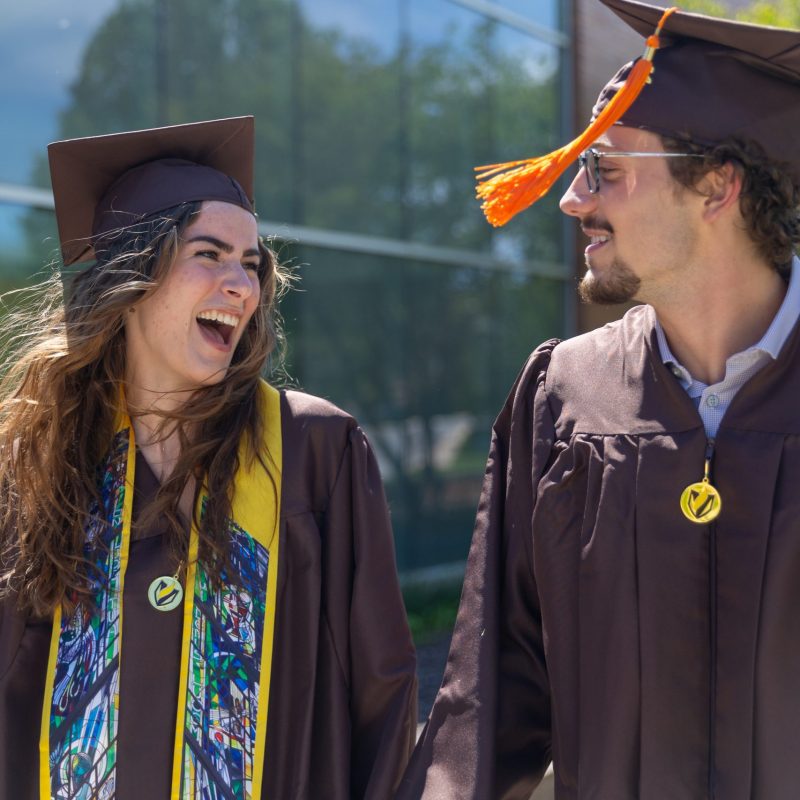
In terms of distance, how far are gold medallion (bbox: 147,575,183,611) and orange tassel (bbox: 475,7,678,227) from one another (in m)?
1.03

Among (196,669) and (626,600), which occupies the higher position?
(626,600)

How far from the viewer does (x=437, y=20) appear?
8.85m

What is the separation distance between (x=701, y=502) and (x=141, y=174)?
4.85 feet

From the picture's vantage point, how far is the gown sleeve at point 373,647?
2.46 meters

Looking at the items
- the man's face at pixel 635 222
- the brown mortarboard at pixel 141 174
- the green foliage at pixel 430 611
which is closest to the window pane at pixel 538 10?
the green foliage at pixel 430 611

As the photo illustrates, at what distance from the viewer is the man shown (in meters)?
2.05

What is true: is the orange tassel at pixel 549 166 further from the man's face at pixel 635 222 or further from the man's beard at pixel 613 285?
the man's beard at pixel 613 285

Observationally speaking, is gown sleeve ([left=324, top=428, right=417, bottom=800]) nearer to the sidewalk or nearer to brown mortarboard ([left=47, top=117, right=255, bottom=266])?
brown mortarboard ([left=47, top=117, right=255, bottom=266])

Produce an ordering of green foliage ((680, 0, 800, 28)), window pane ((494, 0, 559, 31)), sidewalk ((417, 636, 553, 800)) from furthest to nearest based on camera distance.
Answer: window pane ((494, 0, 559, 31))
green foliage ((680, 0, 800, 28))
sidewalk ((417, 636, 553, 800))

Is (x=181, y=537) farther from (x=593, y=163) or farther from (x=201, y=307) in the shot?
(x=593, y=163)

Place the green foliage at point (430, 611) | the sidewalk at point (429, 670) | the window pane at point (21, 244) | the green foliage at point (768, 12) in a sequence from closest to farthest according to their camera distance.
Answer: the window pane at point (21, 244)
the sidewalk at point (429, 670)
the green foliage at point (768, 12)
the green foliage at point (430, 611)

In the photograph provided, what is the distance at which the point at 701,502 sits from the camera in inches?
82.2

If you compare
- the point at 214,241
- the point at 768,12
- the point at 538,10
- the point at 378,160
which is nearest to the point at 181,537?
the point at 214,241

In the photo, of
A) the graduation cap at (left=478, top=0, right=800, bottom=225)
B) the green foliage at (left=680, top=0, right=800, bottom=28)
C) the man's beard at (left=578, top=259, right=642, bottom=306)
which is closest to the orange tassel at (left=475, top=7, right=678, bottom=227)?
the graduation cap at (left=478, top=0, right=800, bottom=225)
